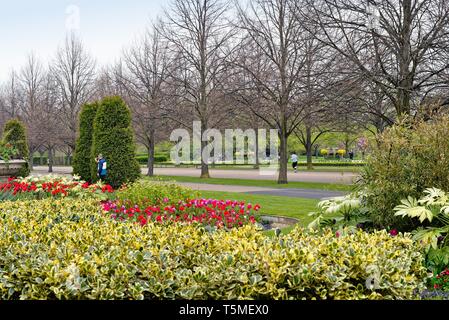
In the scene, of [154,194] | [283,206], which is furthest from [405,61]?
[154,194]

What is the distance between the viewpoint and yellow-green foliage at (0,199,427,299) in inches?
133

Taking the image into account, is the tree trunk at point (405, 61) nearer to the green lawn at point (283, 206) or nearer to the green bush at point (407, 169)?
the green lawn at point (283, 206)

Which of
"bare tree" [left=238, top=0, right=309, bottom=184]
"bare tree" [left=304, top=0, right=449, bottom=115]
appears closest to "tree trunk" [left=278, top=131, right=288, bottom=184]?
"bare tree" [left=238, top=0, right=309, bottom=184]

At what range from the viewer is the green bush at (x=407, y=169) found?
705 cm

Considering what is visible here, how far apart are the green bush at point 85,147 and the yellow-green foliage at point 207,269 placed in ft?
58.4

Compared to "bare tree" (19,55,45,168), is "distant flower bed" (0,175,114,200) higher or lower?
lower

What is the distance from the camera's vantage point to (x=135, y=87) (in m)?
31.1

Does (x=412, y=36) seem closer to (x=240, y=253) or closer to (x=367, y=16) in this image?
(x=367, y=16)

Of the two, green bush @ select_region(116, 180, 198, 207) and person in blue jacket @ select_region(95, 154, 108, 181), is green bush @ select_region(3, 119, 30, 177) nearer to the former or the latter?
person in blue jacket @ select_region(95, 154, 108, 181)

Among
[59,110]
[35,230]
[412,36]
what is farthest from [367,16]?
[59,110]

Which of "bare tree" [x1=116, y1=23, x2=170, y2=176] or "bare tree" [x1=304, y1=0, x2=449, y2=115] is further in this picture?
"bare tree" [x1=116, y1=23, x2=170, y2=176]

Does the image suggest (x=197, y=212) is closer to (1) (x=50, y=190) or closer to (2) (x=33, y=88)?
(1) (x=50, y=190)

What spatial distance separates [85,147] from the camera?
22031mm

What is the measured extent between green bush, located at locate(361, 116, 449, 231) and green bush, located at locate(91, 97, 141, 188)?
1291 cm
